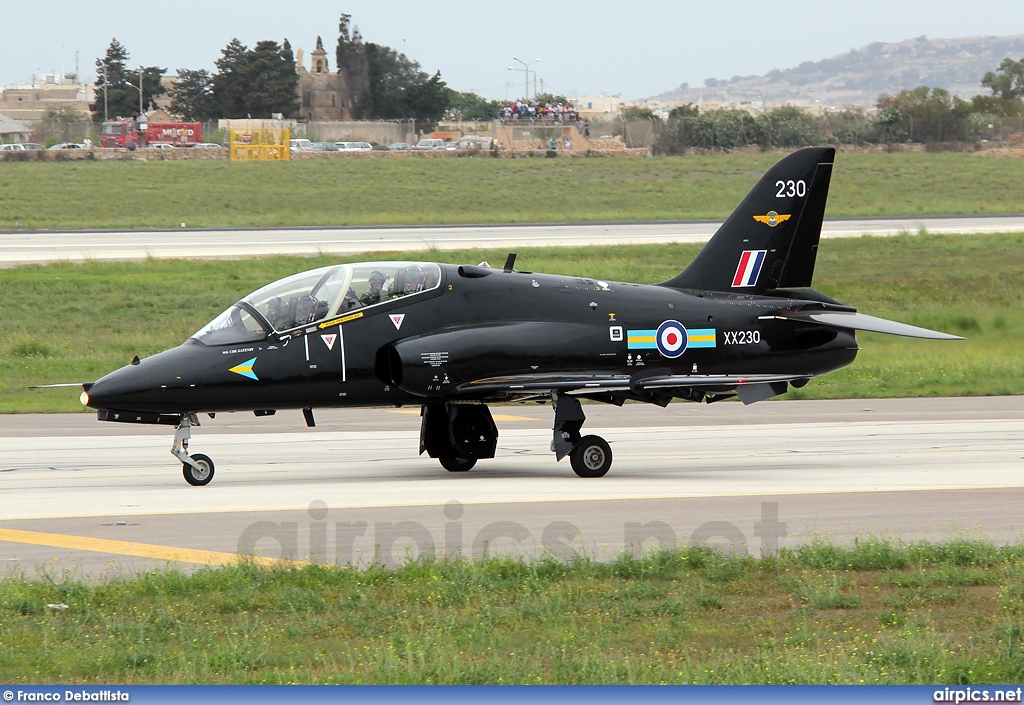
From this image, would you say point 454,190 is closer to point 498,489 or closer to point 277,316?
point 277,316

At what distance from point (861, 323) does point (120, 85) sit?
18446 centimetres

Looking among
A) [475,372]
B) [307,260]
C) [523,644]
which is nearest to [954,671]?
[523,644]

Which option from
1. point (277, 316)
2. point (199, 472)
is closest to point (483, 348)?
point (277, 316)

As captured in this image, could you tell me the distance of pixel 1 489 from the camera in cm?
1456

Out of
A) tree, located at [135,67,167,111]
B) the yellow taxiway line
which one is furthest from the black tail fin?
tree, located at [135,67,167,111]

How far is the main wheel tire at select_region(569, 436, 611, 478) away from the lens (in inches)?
623

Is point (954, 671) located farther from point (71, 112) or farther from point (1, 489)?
point (71, 112)

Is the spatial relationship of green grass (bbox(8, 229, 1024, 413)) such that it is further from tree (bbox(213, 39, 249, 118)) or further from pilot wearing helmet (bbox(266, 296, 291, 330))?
tree (bbox(213, 39, 249, 118))

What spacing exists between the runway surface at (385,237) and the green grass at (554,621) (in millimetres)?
33680

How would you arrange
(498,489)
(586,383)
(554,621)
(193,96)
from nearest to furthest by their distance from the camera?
(554,621), (498,489), (586,383), (193,96)

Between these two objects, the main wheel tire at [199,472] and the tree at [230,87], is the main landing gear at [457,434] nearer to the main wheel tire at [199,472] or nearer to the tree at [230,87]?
the main wheel tire at [199,472]

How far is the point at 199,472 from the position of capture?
49.4 ft

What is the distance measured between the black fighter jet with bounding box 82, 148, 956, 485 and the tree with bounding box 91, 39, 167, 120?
538ft

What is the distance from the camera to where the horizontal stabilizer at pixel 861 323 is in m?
16.2
